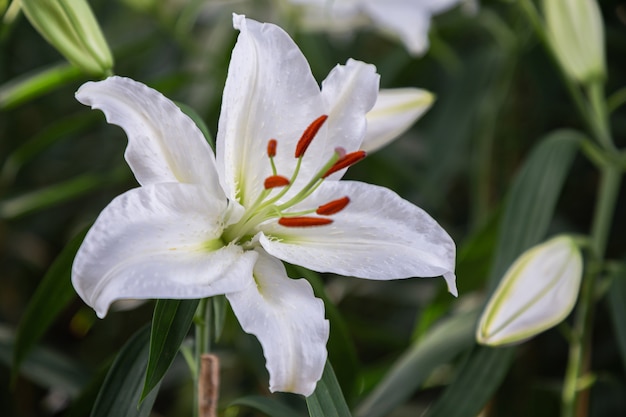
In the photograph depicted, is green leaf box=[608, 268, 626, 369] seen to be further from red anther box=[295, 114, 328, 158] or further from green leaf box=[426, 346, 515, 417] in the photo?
red anther box=[295, 114, 328, 158]

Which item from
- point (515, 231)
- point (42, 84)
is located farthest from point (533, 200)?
point (42, 84)

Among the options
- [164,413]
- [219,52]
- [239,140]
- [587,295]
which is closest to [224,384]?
[164,413]

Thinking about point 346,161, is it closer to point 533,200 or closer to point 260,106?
point 260,106

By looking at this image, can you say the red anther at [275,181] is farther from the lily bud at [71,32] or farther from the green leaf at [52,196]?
the green leaf at [52,196]

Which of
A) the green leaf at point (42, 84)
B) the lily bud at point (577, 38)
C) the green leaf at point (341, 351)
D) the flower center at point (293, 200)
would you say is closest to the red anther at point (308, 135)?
the flower center at point (293, 200)

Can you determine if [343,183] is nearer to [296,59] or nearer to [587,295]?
[296,59]
